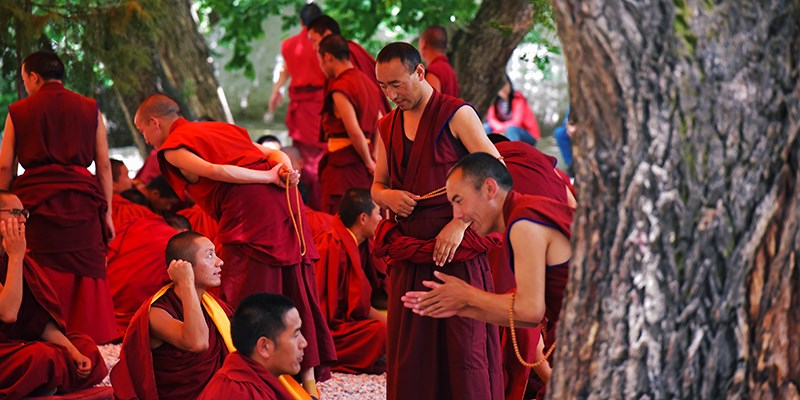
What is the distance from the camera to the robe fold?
4.30 meters

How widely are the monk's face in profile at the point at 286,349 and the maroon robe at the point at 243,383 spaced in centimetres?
5

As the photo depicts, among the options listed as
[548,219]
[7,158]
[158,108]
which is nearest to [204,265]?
[158,108]

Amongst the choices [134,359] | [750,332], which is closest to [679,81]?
[750,332]

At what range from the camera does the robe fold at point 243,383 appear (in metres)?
4.30

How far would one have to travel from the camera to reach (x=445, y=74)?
900 cm

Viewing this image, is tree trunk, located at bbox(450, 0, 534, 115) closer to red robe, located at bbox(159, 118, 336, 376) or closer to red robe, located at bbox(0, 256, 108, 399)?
red robe, located at bbox(159, 118, 336, 376)

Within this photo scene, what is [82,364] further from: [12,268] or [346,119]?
[346,119]

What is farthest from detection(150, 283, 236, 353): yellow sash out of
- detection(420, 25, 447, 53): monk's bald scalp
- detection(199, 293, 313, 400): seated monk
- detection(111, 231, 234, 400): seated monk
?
detection(420, 25, 447, 53): monk's bald scalp

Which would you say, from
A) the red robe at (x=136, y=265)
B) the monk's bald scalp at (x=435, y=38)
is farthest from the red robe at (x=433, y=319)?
the monk's bald scalp at (x=435, y=38)

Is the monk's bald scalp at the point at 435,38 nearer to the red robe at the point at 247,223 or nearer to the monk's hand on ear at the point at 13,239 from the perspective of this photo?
the red robe at the point at 247,223

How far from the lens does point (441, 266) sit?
5250 mm

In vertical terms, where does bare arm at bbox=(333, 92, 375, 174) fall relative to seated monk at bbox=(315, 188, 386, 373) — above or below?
above

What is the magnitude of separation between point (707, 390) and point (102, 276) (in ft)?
15.8

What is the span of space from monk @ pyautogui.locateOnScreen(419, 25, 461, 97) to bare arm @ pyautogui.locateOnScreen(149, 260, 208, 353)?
4.01 m
